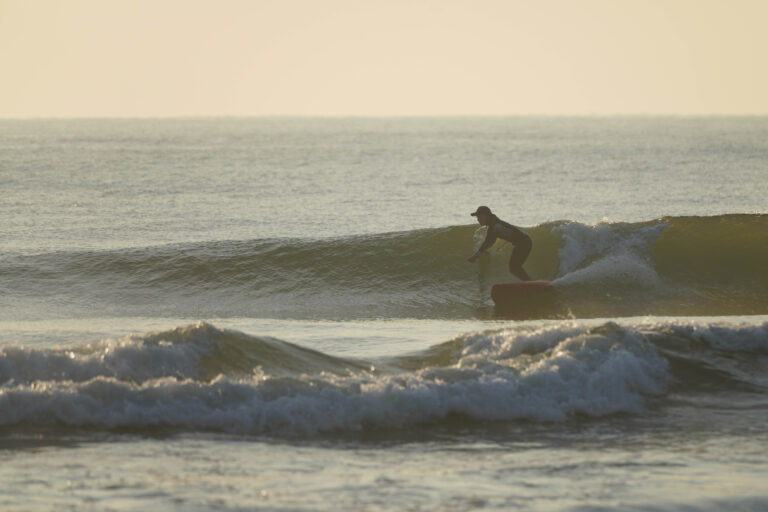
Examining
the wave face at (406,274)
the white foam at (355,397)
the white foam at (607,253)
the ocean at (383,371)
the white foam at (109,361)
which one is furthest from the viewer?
the white foam at (607,253)

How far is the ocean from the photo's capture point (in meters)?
8.16

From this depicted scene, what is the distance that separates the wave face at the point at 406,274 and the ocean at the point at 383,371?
71mm

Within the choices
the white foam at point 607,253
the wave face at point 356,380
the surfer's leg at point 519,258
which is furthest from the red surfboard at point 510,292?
the wave face at point 356,380

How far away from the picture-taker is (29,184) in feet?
157

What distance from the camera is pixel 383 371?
11.8 meters

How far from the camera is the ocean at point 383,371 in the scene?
8.16 meters

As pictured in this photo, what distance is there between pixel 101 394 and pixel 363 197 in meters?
34.3

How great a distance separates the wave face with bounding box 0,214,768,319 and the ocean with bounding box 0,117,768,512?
0.23ft

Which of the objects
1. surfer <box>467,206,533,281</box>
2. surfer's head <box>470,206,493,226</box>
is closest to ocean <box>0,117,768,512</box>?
surfer <box>467,206,533,281</box>

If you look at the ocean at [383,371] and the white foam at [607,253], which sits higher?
the white foam at [607,253]

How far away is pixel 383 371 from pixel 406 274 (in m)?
9.47

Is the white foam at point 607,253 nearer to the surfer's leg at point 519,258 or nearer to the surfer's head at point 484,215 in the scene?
the surfer's leg at point 519,258

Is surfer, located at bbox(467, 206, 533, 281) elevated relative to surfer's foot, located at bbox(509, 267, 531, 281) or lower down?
elevated

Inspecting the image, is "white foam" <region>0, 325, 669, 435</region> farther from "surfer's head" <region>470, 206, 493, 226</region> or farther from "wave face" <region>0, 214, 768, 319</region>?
"wave face" <region>0, 214, 768, 319</region>
